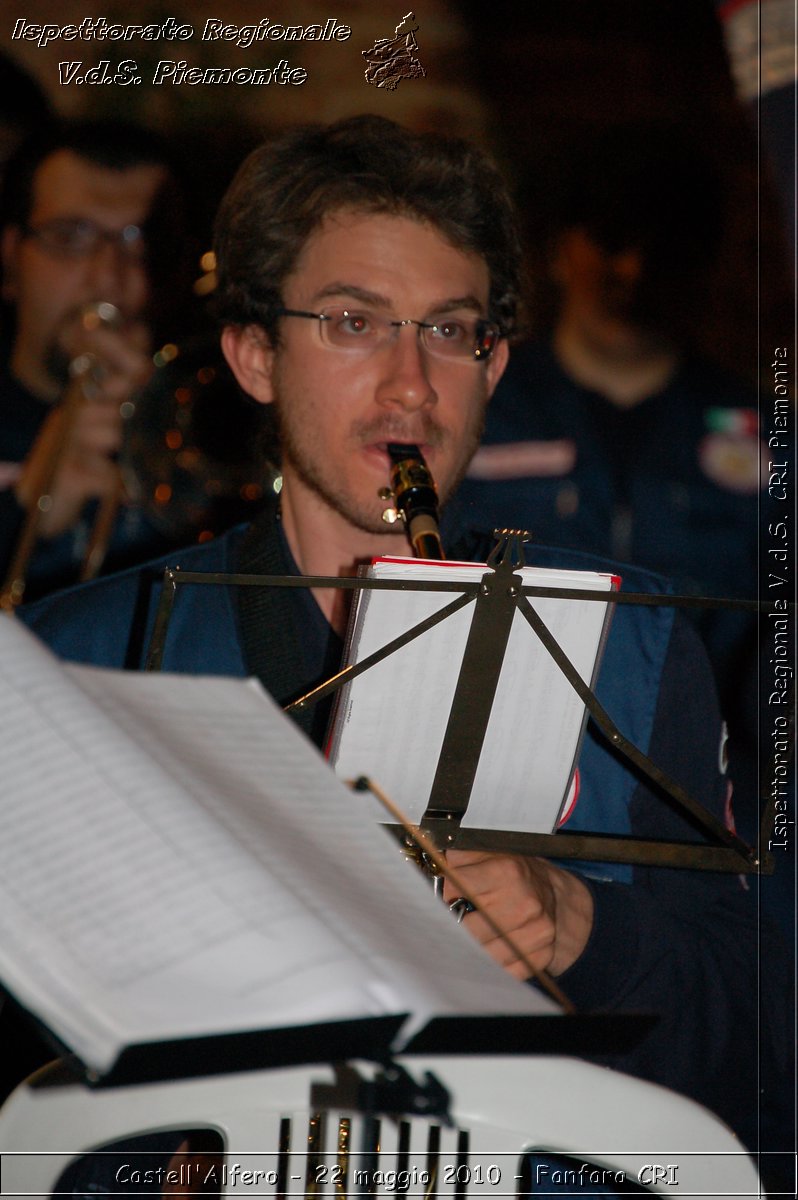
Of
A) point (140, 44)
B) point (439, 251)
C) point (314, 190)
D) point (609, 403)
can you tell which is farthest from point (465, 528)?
point (140, 44)

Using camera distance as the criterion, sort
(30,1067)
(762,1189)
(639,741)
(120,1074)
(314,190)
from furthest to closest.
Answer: (314,190) → (639,741) → (30,1067) → (762,1189) → (120,1074)

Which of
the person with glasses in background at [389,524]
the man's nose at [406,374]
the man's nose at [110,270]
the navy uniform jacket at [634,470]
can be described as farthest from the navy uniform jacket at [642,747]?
the navy uniform jacket at [634,470]

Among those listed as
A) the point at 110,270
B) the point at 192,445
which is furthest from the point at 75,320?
the point at 192,445

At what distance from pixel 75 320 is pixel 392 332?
147 cm

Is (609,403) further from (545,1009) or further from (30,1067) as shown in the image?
(545,1009)

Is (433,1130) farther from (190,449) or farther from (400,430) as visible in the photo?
(190,449)

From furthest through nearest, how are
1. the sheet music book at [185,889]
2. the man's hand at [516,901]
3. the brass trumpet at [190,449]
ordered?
1. the brass trumpet at [190,449]
2. the man's hand at [516,901]
3. the sheet music book at [185,889]

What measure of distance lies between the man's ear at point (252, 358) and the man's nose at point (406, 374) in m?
0.26

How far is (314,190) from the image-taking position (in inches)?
75.7

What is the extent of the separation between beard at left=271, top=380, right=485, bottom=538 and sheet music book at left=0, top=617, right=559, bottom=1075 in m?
0.87

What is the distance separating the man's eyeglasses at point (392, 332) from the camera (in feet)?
6.01

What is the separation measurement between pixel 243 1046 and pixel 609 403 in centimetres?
341

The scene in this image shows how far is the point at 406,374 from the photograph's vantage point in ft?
5.90

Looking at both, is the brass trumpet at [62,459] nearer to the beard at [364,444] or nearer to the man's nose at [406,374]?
the beard at [364,444]
